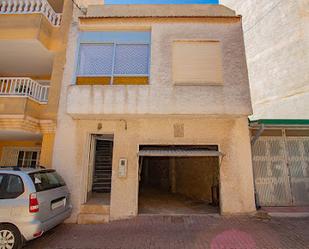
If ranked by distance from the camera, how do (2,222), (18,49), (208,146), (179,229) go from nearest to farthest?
1. (2,222)
2. (179,229)
3. (208,146)
4. (18,49)

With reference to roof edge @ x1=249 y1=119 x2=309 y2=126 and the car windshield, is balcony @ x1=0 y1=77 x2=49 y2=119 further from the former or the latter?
roof edge @ x1=249 y1=119 x2=309 y2=126

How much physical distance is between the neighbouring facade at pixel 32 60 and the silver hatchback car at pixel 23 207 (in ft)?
8.63

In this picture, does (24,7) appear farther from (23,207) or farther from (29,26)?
(23,207)

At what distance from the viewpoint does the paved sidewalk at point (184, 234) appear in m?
5.00

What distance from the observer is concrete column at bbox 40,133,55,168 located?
751cm

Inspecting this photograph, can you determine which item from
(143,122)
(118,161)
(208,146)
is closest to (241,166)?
(208,146)

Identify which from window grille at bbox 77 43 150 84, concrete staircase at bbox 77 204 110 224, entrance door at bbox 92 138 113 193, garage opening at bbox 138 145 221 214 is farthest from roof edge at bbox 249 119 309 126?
entrance door at bbox 92 138 113 193

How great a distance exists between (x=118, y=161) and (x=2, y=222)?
3714mm

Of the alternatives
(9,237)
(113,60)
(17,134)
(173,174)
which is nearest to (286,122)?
(173,174)

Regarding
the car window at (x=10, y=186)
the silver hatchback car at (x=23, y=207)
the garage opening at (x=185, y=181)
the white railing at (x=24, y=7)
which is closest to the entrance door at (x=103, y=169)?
the garage opening at (x=185, y=181)

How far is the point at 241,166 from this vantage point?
7309mm

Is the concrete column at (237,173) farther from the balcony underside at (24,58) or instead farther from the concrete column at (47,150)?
the balcony underside at (24,58)

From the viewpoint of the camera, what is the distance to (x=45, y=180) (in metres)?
5.49

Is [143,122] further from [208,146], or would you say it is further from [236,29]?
[236,29]
